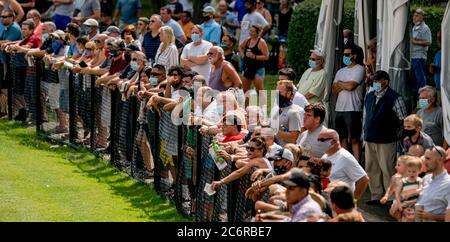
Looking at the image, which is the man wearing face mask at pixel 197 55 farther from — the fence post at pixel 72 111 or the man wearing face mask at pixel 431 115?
the man wearing face mask at pixel 431 115

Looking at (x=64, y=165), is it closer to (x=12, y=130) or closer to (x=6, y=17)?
(x=12, y=130)

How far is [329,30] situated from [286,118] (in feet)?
12.4

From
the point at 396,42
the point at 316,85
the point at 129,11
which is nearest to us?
the point at 396,42

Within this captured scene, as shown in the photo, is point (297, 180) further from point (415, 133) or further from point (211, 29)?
point (211, 29)

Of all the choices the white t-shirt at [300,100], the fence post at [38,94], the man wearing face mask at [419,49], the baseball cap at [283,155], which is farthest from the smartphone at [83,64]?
the baseball cap at [283,155]

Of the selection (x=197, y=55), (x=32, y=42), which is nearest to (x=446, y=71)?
(x=197, y=55)

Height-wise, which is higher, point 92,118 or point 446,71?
point 446,71

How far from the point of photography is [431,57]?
88.4 feet

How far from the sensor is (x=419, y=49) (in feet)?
75.5

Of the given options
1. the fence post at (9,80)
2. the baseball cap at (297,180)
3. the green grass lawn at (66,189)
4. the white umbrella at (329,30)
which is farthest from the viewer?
the fence post at (9,80)

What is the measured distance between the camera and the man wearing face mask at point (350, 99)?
66.0 feet

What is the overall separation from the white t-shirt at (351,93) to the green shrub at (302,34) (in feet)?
28.9

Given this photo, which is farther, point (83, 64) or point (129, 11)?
point (129, 11)

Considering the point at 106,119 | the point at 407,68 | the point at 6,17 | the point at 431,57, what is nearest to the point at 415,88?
the point at 407,68
